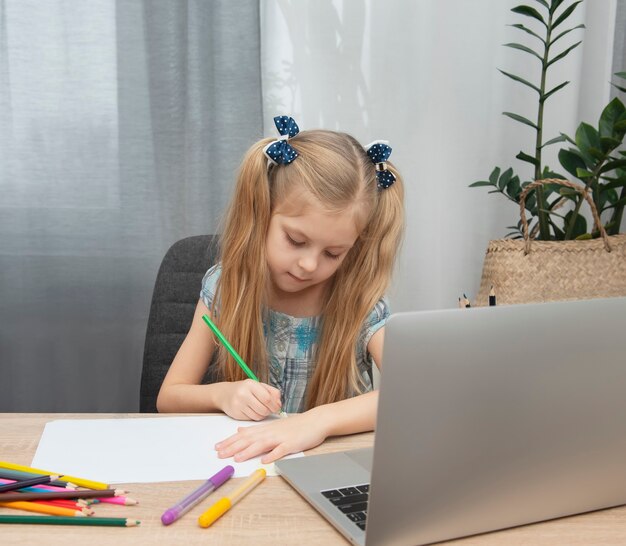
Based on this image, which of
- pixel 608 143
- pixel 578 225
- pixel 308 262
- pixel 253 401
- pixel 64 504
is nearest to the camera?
pixel 64 504

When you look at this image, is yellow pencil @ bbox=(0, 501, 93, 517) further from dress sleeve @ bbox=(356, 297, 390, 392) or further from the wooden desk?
dress sleeve @ bbox=(356, 297, 390, 392)

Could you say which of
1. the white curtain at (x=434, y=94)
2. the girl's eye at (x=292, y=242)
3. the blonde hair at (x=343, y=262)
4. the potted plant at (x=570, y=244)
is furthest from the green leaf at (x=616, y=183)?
the girl's eye at (x=292, y=242)

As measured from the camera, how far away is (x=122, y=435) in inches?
37.9

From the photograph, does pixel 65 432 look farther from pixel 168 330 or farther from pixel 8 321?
pixel 8 321

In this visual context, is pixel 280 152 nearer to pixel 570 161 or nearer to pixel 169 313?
pixel 169 313

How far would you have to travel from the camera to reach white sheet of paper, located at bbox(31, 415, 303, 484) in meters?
0.83

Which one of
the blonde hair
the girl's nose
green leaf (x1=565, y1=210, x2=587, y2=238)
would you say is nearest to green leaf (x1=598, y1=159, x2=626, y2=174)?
green leaf (x1=565, y1=210, x2=587, y2=238)

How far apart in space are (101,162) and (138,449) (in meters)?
1.25

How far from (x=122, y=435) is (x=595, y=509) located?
0.56 meters

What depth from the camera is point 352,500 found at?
0.76 metres

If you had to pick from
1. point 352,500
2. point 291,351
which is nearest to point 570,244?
point 291,351

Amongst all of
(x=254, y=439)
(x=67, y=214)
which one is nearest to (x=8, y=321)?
(x=67, y=214)

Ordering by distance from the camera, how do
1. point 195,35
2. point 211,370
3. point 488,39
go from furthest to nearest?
1. point 488,39
2. point 195,35
3. point 211,370

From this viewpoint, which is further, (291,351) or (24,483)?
(291,351)
